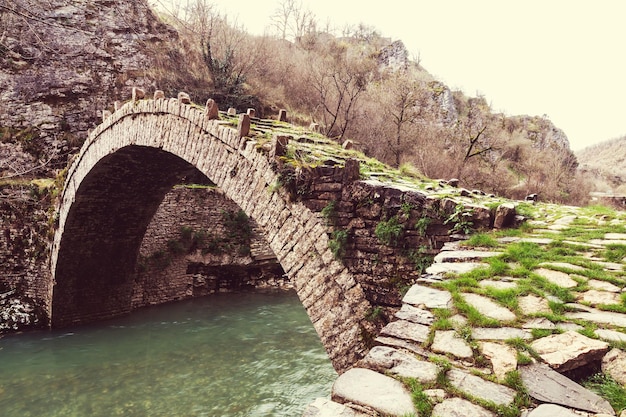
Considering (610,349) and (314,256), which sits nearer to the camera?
(610,349)

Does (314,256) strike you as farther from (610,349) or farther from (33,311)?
(33,311)

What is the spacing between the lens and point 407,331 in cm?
254

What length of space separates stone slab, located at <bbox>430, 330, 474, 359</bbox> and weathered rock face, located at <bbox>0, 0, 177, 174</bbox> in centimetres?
1587

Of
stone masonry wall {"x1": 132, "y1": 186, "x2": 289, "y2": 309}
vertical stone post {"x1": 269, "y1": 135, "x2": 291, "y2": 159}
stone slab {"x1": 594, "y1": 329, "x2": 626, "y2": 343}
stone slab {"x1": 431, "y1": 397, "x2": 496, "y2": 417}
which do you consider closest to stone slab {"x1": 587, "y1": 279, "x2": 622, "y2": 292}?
stone slab {"x1": 594, "y1": 329, "x2": 626, "y2": 343}

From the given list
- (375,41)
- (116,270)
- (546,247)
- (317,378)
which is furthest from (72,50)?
(375,41)

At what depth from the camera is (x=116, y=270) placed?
1313 centimetres

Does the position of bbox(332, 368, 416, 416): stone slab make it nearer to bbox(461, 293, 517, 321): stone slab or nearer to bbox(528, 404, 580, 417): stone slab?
bbox(528, 404, 580, 417): stone slab

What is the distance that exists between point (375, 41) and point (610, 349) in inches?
1600

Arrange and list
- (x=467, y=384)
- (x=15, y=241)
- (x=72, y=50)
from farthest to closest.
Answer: (x=72, y=50) < (x=15, y=241) < (x=467, y=384)

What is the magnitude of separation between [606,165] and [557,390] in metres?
40.2

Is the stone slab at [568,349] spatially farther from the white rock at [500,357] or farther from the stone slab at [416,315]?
the stone slab at [416,315]

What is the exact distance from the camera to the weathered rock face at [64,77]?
1510cm

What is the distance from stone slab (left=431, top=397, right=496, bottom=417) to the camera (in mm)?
1793

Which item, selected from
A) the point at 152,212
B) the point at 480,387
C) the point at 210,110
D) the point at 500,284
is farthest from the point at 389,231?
the point at 152,212
